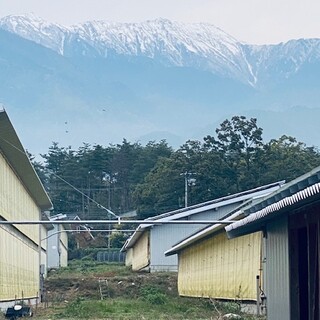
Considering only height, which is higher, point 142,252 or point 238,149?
point 238,149

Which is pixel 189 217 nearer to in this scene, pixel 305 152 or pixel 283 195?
pixel 305 152

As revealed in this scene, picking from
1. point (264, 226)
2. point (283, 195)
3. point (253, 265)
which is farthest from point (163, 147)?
point (283, 195)

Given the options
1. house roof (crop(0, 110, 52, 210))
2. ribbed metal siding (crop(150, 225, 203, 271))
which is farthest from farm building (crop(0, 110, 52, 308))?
ribbed metal siding (crop(150, 225, 203, 271))

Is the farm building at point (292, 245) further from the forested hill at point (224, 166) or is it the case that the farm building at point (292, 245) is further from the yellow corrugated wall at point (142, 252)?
the forested hill at point (224, 166)

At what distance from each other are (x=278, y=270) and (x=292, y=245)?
1.54 m

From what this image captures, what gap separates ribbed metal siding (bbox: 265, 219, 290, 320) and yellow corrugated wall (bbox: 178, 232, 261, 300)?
6.45 metres

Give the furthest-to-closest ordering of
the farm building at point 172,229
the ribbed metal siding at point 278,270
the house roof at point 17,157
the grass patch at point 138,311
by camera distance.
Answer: the farm building at point 172,229, the house roof at point 17,157, the grass patch at point 138,311, the ribbed metal siding at point 278,270

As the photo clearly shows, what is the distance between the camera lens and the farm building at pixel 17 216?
26.1 m

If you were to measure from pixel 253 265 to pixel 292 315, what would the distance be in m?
10.1

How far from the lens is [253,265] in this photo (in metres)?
23.0

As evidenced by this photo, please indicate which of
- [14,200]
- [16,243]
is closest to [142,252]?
[16,243]

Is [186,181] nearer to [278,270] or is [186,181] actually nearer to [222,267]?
[222,267]

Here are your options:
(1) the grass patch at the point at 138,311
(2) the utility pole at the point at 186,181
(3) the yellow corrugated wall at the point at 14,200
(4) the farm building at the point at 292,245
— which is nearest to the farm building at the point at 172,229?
(3) the yellow corrugated wall at the point at 14,200

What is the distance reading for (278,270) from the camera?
14.4 meters
